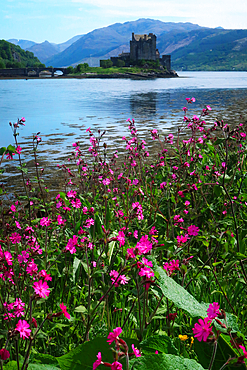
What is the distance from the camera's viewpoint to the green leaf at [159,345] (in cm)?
150

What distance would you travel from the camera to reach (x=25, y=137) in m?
11.7

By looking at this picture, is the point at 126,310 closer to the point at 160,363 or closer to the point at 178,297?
the point at 178,297

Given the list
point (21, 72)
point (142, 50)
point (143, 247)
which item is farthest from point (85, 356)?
point (142, 50)

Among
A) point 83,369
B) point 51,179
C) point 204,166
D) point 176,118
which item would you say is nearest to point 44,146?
point 51,179

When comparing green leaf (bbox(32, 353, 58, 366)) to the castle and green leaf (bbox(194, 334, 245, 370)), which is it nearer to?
green leaf (bbox(194, 334, 245, 370))

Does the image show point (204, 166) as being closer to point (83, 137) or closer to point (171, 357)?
point (171, 357)

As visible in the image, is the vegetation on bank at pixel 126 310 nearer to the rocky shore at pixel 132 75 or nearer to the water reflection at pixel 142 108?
the water reflection at pixel 142 108

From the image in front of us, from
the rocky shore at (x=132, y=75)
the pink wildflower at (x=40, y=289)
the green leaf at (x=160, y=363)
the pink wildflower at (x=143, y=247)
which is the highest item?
the rocky shore at (x=132, y=75)

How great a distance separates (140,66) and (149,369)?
12514cm

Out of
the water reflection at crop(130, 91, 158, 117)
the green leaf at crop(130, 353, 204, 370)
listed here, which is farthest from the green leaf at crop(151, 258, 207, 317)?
the water reflection at crop(130, 91, 158, 117)

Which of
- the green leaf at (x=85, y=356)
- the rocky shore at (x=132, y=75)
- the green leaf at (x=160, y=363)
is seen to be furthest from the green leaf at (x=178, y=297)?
the rocky shore at (x=132, y=75)

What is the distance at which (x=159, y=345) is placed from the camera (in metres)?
1.51

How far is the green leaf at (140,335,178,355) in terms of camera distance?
1.50 m

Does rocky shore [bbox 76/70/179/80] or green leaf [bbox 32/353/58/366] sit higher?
rocky shore [bbox 76/70/179/80]
